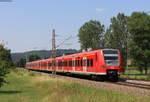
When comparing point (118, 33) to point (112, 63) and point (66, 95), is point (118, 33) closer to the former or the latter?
point (112, 63)

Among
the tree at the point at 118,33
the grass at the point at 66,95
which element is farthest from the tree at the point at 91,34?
the grass at the point at 66,95

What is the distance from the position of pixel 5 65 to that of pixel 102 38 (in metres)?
83.9

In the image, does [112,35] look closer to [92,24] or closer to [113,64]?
[92,24]

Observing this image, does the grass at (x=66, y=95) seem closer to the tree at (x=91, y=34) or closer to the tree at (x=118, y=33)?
the tree at (x=118, y=33)

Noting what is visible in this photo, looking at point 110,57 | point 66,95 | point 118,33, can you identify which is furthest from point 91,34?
point 66,95

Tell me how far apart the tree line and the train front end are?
22.5 m

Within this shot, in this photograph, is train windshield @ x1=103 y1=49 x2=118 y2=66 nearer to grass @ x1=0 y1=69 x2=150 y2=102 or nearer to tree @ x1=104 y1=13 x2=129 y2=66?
grass @ x1=0 y1=69 x2=150 y2=102

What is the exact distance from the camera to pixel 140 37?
204ft

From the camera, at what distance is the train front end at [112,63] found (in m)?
32.0

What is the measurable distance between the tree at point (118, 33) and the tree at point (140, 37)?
98.3 feet

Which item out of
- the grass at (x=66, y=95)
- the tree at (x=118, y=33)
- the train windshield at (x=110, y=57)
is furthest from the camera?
the tree at (x=118, y=33)

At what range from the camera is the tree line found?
6044 cm

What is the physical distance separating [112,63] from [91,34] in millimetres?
74912

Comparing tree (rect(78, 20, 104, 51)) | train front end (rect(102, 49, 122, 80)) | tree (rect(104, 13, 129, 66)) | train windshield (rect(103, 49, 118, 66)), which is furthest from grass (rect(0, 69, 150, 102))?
tree (rect(78, 20, 104, 51))
